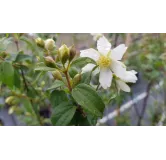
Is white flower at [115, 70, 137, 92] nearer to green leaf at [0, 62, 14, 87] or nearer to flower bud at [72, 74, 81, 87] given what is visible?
flower bud at [72, 74, 81, 87]

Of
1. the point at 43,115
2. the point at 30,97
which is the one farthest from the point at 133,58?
the point at 30,97

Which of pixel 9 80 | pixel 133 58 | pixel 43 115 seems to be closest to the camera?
pixel 9 80

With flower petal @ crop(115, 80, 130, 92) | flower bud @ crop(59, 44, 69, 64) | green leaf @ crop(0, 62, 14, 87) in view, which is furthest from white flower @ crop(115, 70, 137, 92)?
green leaf @ crop(0, 62, 14, 87)

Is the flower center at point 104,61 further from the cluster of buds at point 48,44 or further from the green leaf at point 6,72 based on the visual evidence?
the green leaf at point 6,72

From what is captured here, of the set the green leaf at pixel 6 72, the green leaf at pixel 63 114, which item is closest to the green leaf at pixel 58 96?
the green leaf at pixel 63 114

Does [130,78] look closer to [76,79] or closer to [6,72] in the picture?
[76,79]

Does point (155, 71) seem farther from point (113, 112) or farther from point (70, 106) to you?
point (70, 106)

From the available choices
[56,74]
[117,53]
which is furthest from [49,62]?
[117,53]
